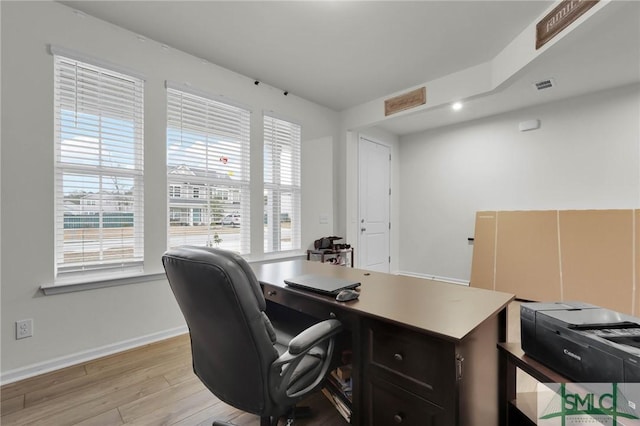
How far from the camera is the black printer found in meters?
0.80

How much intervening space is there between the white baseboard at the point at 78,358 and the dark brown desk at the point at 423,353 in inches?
78.1

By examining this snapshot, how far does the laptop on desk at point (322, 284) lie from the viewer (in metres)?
1.42

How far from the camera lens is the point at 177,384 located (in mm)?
1946

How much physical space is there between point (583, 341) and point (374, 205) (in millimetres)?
4029

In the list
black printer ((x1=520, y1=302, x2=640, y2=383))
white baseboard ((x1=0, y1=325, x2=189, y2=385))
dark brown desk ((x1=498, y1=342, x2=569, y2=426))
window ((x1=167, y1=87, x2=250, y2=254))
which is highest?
window ((x1=167, y1=87, x2=250, y2=254))

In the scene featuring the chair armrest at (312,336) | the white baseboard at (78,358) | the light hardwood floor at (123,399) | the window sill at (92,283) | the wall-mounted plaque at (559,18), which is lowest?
the light hardwood floor at (123,399)

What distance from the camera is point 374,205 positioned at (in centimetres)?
489

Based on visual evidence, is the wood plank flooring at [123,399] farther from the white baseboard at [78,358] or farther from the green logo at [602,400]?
the green logo at [602,400]

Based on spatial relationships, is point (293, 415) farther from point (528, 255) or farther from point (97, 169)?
point (528, 255)

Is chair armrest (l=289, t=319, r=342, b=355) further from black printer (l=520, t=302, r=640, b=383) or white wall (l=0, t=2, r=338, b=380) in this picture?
white wall (l=0, t=2, r=338, b=380)

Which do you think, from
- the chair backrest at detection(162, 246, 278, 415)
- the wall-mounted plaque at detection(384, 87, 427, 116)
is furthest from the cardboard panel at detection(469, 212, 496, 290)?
the chair backrest at detection(162, 246, 278, 415)

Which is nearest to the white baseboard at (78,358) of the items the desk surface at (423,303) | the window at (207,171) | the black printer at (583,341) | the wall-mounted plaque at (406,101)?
the window at (207,171)

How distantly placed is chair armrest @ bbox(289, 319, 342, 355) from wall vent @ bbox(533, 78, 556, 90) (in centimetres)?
378

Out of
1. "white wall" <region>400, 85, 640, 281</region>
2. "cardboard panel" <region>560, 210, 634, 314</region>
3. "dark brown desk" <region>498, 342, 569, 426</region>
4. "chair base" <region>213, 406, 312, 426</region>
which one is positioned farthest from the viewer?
"white wall" <region>400, 85, 640, 281</region>
